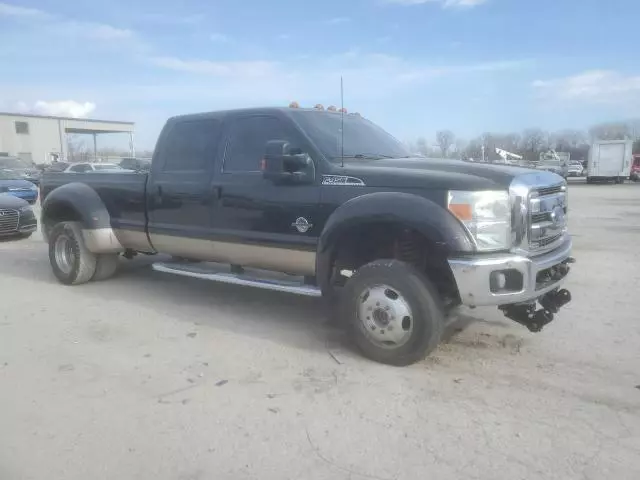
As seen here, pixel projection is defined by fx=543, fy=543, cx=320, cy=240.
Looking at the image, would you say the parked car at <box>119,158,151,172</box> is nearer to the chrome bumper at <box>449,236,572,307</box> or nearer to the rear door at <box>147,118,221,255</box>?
the rear door at <box>147,118,221,255</box>

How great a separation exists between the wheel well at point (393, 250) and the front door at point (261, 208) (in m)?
0.28

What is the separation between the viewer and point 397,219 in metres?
3.88

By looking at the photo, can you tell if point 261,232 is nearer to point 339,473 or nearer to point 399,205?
point 399,205

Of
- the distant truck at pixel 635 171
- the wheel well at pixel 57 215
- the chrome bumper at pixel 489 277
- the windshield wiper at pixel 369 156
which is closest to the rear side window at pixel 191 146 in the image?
the windshield wiper at pixel 369 156

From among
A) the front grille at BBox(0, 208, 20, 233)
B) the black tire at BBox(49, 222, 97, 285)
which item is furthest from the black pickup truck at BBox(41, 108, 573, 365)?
the front grille at BBox(0, 208, 20, 233)

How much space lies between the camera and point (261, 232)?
487 centimetres

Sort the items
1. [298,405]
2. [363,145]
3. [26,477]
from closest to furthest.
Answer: [26,477] → [298,405] → [363,145]

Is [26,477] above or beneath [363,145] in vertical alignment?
beneath

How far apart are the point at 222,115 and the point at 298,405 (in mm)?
3121

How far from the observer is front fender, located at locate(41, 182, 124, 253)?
6.27 meters

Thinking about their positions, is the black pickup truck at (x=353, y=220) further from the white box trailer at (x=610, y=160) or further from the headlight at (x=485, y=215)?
the white box trailer at (x=610, y=160)

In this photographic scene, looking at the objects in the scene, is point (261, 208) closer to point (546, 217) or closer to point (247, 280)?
point (247, 280)

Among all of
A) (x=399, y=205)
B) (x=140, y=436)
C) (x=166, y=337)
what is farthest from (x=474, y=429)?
(x=166, y=337)

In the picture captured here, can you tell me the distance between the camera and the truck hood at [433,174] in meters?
3.77
